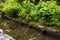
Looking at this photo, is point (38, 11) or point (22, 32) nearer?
point (22, 32)

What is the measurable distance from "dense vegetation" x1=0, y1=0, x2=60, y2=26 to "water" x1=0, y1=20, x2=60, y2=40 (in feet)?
3.50

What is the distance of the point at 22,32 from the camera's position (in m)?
12.7

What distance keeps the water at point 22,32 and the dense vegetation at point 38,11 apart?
3.50ft

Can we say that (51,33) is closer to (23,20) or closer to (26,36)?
(26,36)

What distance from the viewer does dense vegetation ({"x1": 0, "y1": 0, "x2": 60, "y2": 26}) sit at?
13156mm

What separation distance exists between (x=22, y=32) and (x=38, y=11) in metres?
2.44

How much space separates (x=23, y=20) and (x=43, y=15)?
89.1 inches

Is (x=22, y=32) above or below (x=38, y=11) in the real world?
below

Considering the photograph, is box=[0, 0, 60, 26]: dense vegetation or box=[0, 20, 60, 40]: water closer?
box=[0, 20, 60, 40]: water

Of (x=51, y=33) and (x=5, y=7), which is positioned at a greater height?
(x=5, y=7)

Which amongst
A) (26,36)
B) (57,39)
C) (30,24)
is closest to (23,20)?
(30,24)

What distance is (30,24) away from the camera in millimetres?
13758

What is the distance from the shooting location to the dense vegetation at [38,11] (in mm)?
13156

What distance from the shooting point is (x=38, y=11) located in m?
14.1
